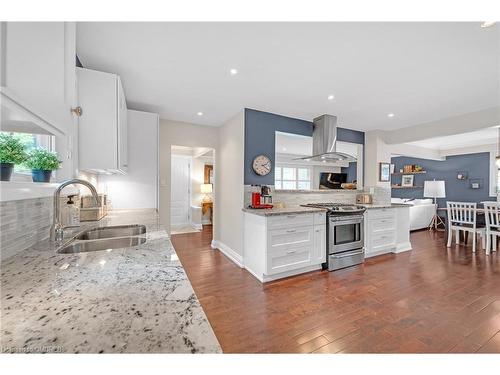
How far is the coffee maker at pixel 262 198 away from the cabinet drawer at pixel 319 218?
66 cm

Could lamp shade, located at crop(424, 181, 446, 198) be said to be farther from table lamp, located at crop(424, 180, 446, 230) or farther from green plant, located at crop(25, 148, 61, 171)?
green plant, located at crop(25, 148, 61, 171)

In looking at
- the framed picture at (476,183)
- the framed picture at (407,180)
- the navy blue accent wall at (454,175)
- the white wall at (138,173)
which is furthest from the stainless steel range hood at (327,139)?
the framed picture at (476,183)

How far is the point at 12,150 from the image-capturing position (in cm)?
72

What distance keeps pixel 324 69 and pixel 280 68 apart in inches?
17.3

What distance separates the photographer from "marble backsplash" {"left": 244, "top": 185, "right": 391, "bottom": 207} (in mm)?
Result: 3351

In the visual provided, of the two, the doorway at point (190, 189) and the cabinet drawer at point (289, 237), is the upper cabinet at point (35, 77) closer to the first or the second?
the cabinet drawer at point (289, 237)

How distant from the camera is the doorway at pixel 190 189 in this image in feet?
19.3

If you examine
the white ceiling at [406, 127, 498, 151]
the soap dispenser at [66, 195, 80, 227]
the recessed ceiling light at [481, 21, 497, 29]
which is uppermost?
the white ceiling at [406, 127, 498, 151]

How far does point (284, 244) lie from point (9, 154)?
8.09 feet

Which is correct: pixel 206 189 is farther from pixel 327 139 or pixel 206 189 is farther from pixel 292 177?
pixel 327 139

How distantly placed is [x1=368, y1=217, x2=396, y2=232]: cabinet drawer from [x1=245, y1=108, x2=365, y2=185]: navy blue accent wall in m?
1.85

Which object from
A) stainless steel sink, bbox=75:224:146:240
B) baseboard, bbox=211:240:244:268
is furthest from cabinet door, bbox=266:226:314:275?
stainless steel sink, bbox=75:224:146:240
